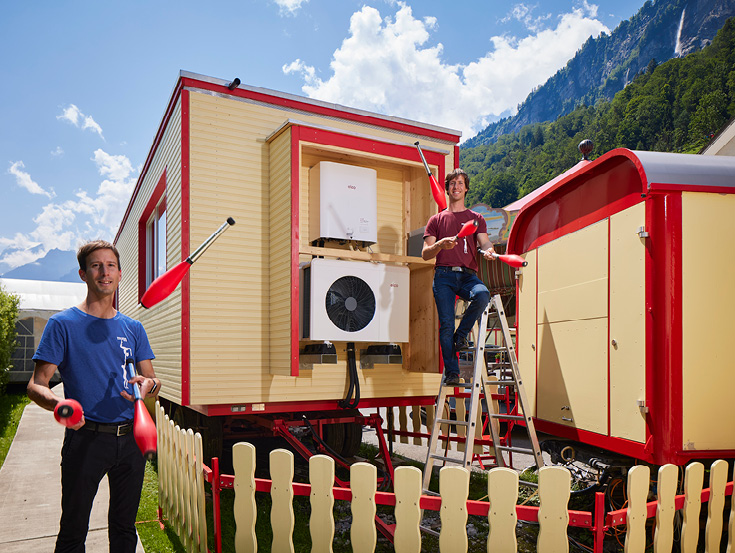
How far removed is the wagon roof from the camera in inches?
171

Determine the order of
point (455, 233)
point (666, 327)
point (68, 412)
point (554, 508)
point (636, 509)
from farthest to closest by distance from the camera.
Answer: point (455, 233) < point (666, 327) < point (636, 509) < point (554, 508) < point (68, 412)

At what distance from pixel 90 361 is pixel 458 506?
7.17 ft

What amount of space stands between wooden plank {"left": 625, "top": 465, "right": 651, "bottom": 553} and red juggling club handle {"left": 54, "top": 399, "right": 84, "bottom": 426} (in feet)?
9.72

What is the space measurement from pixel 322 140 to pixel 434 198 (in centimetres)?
141

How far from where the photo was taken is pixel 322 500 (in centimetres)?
363

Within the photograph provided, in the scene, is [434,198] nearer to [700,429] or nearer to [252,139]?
[252,139]

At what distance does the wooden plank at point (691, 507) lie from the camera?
3.72 m

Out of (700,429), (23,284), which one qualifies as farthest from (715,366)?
(23,284)

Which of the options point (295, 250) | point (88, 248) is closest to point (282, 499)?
point (88, 248)

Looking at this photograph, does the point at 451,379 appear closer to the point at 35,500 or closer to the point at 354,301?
the point at 354,301

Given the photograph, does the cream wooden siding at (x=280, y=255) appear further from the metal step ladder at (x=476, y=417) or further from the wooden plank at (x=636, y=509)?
the wooden plank at (x=636, y=509)

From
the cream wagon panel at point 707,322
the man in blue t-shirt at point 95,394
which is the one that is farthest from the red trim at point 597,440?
the man in blue t-shirt at point 95,394

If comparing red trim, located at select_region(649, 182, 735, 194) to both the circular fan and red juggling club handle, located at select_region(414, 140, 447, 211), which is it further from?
the circular fan

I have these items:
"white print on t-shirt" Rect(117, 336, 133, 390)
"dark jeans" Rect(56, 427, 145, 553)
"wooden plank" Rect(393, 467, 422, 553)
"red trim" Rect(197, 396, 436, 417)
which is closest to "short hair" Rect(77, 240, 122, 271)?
"white print on t-shirt" Rect(117, 336, 133, 390)
